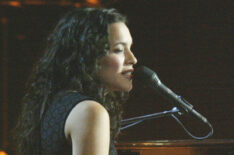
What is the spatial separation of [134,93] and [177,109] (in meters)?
1.67

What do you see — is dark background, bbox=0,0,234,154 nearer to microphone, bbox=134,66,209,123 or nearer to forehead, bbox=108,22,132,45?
microphone, bbox=134,66,209,123

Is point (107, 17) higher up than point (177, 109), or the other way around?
point (107, 17)

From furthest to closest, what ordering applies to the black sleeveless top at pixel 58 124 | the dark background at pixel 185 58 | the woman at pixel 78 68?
1. the dark background at pixel 185 58
2. the woman at pixel 78 68
3. the black sleeveless top at pixel 58 124

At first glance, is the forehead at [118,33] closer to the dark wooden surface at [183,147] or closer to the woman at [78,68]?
the woman at [78,68]

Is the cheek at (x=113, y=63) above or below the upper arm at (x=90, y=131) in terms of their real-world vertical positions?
above

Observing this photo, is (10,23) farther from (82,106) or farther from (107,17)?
(82,106)

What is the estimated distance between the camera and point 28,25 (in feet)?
12.7

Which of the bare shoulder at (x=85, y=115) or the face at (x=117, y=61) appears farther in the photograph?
the face at (x=117, y=61)

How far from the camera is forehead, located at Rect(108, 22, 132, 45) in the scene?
1.21m

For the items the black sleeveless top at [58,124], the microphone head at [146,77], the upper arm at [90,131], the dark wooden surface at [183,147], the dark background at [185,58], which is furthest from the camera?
the dark background at [185,58]

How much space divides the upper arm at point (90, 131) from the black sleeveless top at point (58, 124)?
61mm

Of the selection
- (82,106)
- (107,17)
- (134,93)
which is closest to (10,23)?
(134,93)

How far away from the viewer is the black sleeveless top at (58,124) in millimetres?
971

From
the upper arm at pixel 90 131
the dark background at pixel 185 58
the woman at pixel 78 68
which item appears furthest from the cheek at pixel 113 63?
the dark background at pixel 185 58
